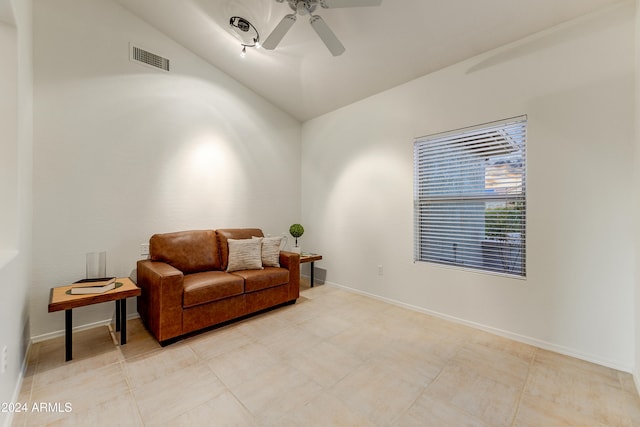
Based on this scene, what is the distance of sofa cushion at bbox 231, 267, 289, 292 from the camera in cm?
304

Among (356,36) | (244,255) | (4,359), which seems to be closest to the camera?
(4,359)

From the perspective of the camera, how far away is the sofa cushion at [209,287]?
101 inches

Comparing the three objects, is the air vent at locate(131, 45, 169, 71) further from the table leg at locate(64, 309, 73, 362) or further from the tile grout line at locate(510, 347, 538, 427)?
A: the tile grout line at locate(510, 347, 538, 427)

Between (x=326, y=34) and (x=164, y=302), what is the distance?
276cm

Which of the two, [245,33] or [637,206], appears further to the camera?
[245,33]

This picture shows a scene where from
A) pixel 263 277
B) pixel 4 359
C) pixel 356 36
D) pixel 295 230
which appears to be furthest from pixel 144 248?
pixel 356 36

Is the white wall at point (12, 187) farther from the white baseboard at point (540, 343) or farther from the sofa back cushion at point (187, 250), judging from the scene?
the white baseboard at point (540, 343)

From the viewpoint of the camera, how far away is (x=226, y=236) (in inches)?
140

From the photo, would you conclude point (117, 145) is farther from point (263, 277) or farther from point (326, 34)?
point (326, 34)

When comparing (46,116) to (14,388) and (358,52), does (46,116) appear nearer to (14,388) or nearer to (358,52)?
(14,388)

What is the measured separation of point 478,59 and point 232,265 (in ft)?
11.5


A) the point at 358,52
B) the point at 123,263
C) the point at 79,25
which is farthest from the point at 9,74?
the point at 358,52

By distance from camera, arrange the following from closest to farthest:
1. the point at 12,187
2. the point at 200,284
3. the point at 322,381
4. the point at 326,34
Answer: the point at 12,187 → the point at 322,381 → the point at 326,34 → the point at 200,284

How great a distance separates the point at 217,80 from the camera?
12.5ft
